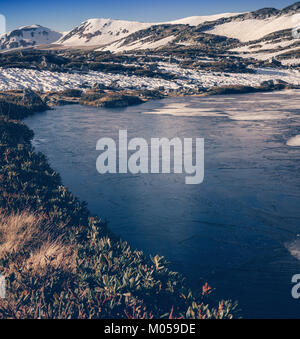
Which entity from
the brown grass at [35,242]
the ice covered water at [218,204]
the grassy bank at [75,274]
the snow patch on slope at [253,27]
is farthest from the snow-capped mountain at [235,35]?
the brown grass at [35,242]

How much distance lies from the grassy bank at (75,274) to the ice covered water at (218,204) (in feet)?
2.95

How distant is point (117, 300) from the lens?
16.1ft

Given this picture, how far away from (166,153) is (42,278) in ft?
32.6

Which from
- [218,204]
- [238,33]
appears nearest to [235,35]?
[238,33]

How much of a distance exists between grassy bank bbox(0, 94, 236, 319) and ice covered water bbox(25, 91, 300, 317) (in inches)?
35.4

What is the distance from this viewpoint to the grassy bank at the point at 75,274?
4.68 m

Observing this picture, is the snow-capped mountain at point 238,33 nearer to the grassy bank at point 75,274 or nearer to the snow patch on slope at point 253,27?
the snow patch on slope at point 253,27

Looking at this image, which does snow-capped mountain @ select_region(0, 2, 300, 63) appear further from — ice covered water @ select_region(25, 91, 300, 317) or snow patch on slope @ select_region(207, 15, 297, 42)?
ice covered water @ select_region(25, 91, 300, 317)

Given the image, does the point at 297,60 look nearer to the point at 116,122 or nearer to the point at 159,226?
the point at 116,122

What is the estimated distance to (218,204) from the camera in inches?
375

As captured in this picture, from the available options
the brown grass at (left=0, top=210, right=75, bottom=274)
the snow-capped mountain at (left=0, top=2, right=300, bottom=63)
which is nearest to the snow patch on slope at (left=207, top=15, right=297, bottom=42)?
the snow-capped mountain at (left=0, top=2, right=300, bottom=63)

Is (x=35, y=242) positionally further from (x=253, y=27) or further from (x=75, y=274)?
(x=253, y=27)

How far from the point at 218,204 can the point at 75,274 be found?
534 centimetres
